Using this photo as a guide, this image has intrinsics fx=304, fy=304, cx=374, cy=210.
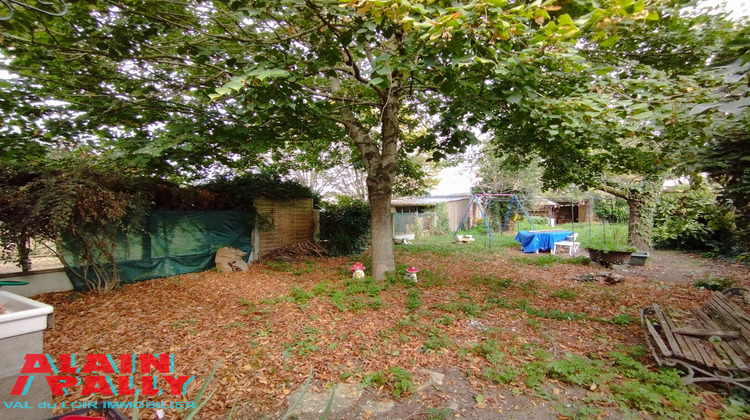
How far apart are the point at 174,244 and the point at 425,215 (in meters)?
13.5

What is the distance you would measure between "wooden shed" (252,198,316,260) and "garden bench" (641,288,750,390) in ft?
27.8

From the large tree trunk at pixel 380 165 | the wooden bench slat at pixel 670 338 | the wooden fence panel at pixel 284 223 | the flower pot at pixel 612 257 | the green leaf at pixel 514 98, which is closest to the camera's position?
the wooden bench slat at pixel 670 338

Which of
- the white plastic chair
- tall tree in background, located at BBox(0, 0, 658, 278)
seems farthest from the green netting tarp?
the white plastic chair

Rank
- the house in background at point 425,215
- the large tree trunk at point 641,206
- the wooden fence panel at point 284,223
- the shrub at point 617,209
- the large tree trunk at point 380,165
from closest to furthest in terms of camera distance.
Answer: the large tree trunk at point 380,165 → the wooden fence panel at point 284,223 → the large tree trunk at point 641,206 → the shrub at point 617,209 → the house in background at point 425,215

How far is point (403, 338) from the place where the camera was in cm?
374

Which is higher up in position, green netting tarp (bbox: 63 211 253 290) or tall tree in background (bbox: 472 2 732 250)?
tall tree in background (bbox: 472 2 732 250)

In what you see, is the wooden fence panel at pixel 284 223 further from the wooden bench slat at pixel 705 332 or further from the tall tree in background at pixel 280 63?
the wooden bench slat at pixel 705 332

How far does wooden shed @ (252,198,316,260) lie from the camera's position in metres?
8.93

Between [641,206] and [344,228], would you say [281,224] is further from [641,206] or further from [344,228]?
[641,206]

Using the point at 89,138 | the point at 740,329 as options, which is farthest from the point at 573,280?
the point at 89,138

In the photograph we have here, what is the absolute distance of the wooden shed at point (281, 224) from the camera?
8925 mm

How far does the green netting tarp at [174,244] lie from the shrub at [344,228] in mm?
2694

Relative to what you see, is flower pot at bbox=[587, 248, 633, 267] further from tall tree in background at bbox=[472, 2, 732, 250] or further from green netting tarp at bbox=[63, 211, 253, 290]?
green netting tarp at bbox=[63, 211, 253, 290]

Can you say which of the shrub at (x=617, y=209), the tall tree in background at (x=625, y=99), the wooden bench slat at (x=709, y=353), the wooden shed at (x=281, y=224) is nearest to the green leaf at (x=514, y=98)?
the tall tree in background at (x=625, y=99)
